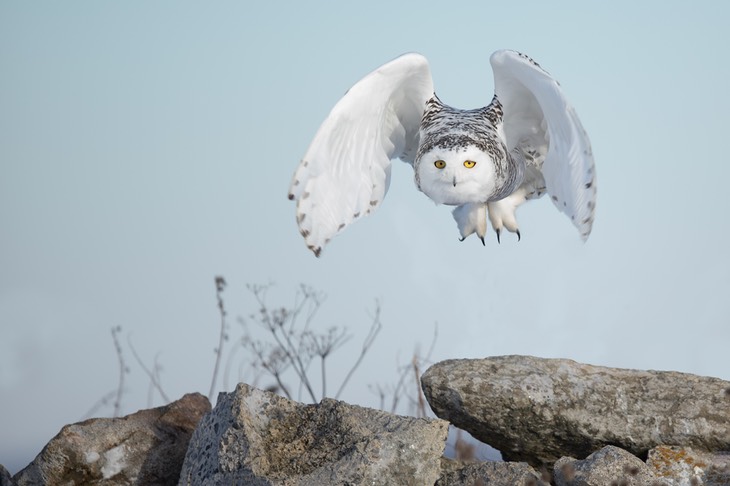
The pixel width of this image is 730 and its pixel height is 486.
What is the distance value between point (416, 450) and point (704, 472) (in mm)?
1684

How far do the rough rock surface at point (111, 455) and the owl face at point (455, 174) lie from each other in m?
2.32

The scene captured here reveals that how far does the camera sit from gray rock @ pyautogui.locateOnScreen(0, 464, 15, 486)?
5.93 meters

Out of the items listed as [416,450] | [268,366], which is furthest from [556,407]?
[268,366]

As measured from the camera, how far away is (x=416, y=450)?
4727 mm

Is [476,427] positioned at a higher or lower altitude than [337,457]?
higher

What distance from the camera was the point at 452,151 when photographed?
6.14 metres

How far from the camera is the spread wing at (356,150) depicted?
6551 mm

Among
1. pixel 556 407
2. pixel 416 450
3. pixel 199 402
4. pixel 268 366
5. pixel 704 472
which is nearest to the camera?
pixel 416 450

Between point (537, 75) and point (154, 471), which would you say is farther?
point (537, 75)

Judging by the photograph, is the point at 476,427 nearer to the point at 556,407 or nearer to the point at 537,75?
the point at 556,407

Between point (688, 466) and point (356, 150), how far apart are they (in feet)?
10.5

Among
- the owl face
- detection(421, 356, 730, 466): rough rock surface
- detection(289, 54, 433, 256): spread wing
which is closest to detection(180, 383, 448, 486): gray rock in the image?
detection(421, 356, 730, 466): rough rock surface

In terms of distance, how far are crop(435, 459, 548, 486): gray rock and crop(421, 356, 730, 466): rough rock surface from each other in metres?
0.49

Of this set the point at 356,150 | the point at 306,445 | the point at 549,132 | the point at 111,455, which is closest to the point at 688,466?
the point at 306,445
